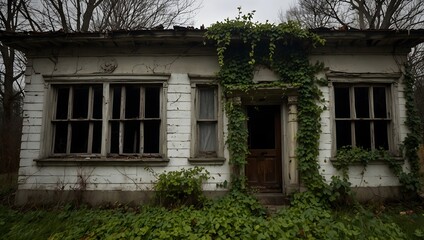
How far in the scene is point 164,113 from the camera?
6.43m

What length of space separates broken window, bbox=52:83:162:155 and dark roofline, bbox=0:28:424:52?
119 cm

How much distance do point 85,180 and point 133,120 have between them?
6.27 ft

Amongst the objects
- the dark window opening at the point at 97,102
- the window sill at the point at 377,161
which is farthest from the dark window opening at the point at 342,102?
the dark window opening at the point at 97,102

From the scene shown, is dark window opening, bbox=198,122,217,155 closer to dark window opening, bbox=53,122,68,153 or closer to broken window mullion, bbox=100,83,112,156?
broken window mullion, bbox=100,83,112,156

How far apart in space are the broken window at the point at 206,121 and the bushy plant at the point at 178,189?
757 millimetres

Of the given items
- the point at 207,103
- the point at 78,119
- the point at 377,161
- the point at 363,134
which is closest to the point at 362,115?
the point at 363,134

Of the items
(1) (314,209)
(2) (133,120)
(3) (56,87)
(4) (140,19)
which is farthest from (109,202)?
(4) (140,19)

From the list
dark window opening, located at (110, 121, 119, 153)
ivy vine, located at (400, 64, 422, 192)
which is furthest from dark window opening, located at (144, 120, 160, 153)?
ivy vine, located at (400, 64, 422, 192)

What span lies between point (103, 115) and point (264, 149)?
4.41m

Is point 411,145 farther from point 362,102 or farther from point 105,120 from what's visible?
point 105,120

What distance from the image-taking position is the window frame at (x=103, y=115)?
6.32 meters

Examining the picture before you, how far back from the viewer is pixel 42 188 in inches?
246

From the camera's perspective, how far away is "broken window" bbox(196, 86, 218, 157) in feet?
21.3

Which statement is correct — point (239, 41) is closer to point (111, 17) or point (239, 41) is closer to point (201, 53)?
point (201, 53)
